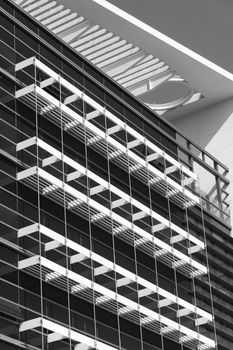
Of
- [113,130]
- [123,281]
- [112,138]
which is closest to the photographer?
[123,281]

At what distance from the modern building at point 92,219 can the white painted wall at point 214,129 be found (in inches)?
186

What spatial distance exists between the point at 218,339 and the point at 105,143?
1021 centimetres

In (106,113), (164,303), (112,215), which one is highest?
(106,113)

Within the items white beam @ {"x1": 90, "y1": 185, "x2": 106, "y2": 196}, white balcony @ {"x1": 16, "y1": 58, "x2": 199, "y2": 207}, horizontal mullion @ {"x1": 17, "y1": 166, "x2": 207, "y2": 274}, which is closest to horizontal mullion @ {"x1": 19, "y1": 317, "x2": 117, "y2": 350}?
horizontal mullion @ {"x1": 17, "y1": 166, "x2": 207, "y2": 274}

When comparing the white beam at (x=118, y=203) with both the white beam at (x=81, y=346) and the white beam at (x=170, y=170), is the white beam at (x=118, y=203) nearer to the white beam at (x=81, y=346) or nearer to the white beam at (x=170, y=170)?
the white beam at (x=170, y=170)

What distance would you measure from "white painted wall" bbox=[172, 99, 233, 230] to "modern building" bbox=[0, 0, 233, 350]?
15.5 feet

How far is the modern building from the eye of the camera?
3731 centimetres

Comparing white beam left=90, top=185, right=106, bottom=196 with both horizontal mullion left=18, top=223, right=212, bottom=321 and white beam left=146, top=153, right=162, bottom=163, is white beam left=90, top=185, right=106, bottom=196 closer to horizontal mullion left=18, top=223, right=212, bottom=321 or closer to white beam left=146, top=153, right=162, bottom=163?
horizontal mullion left=18, top=223, right=212, bottom=321

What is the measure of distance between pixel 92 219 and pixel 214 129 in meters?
17.4

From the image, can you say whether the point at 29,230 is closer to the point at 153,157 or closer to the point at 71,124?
the point at 71,124

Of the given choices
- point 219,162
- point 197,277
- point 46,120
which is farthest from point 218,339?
point 46,120

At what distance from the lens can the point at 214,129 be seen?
57469 millimetres

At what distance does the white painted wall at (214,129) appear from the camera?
5649cm

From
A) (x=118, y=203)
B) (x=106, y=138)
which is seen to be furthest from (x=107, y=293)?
(x=106, y=138)
